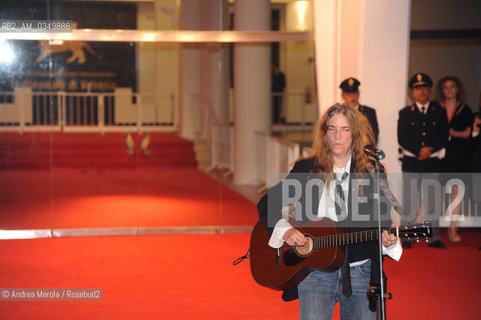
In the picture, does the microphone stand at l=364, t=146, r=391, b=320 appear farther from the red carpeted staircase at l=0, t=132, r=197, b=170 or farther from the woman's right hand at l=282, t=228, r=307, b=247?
the red carpeted staircase at l=0, t=132, r=197, b=170

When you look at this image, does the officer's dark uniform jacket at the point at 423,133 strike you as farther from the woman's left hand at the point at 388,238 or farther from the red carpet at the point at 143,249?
the woman's left hand at the point at 388,238

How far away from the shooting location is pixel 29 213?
7.48 meters

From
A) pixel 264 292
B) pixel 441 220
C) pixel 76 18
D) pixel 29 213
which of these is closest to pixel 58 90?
pixel 76 18

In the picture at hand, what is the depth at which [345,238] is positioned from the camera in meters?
2.85

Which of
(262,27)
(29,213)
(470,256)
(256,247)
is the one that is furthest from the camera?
(262,27)

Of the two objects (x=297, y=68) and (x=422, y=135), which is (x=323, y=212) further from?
(x=297, y=68)

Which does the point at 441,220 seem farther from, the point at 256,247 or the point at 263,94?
the point at 256,247

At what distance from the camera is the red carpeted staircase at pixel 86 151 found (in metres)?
7.36

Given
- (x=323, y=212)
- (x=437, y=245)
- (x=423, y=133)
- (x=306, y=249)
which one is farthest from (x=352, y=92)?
(x=306, y=249)

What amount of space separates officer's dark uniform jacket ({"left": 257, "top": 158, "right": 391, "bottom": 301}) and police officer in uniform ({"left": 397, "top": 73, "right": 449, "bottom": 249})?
12.2 ft

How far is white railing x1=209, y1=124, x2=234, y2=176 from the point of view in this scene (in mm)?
8195

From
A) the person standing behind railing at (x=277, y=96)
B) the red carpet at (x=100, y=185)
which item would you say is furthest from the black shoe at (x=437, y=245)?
the person standing behind railing at (x=277, y=96)

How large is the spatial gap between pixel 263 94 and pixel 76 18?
10.7ft

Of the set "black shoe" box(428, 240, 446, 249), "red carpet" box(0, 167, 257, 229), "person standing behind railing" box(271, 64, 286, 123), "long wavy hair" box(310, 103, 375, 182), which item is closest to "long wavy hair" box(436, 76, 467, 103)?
"black shoe" box(428, 240, 446, 249)
